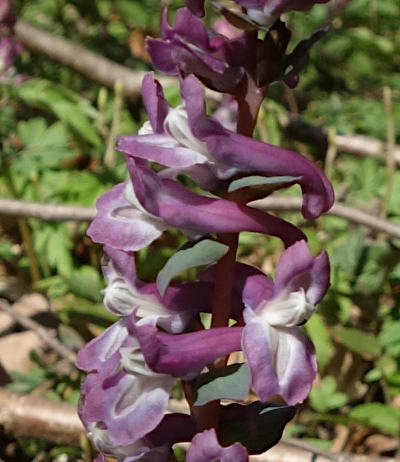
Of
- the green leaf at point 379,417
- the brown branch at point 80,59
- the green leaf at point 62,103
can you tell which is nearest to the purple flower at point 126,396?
the green leaf at point 379,417

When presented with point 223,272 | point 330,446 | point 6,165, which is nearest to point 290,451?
point 330,446

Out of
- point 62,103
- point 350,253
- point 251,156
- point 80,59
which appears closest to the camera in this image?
point 251,156

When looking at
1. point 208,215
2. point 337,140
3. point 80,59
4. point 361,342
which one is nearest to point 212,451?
point 208,215

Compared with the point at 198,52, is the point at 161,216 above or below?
below

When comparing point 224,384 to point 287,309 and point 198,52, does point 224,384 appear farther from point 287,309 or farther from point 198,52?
point 198,52

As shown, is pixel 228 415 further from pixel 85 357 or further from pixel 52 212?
pixel 52 212

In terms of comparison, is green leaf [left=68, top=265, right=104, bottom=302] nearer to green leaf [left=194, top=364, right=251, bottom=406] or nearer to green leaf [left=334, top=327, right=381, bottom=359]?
green leaf [left=334, top=327, right=381, bottom=359]
